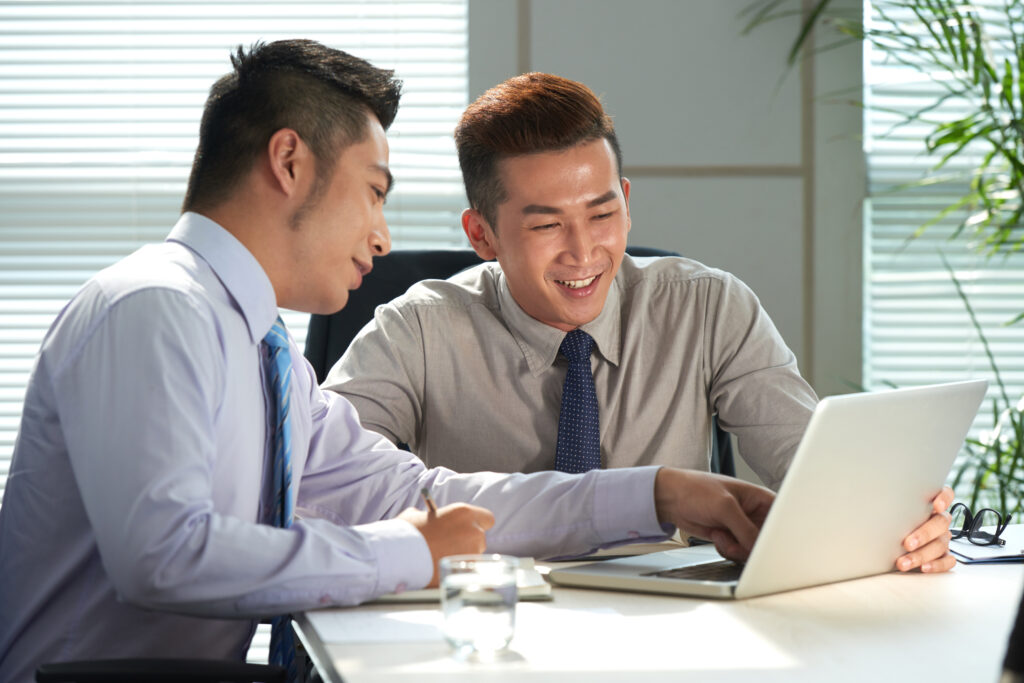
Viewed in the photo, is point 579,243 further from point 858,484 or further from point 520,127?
point 858,484

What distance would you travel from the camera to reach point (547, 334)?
6.32 ft

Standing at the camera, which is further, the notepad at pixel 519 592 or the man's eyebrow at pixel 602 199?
the man's eyebrow at pixel 602 199

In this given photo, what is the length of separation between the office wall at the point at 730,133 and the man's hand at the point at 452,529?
189 cm

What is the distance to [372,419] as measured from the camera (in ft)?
6.17

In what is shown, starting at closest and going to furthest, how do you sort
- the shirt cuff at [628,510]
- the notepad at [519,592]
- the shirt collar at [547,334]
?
the notepad at [519,592]
the shirt cuff at [628,510]
the shirt collar at [547,334]

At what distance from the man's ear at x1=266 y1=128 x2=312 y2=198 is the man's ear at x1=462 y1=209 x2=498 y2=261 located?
2.28ft

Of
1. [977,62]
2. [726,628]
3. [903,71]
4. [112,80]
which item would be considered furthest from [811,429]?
[112,80]

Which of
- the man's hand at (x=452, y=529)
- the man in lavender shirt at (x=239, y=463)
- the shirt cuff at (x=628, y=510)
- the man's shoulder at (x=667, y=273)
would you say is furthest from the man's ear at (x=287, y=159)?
the man's shoulder at (x=667, y=273)

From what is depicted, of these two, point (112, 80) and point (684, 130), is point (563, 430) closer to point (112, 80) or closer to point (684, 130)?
point (684, 130)

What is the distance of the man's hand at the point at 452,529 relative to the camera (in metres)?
1.19

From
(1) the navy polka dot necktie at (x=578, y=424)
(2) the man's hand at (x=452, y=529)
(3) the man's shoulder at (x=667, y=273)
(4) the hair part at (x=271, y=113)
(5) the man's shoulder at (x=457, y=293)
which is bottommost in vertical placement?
(1) the navy polka dot necktie at (x=578, y=424)

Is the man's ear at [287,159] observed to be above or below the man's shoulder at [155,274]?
above

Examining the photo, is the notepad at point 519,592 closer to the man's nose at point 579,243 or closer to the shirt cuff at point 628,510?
the shirt cuff at point 628,510

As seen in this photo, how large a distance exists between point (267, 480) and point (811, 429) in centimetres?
67
